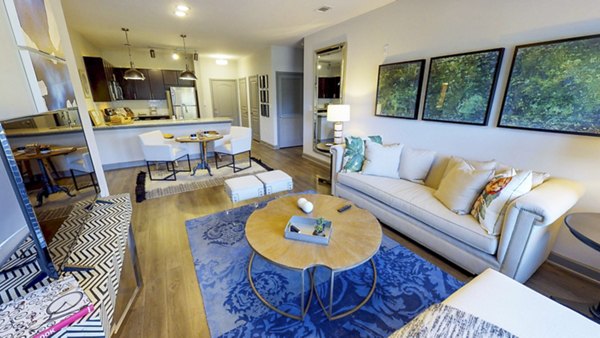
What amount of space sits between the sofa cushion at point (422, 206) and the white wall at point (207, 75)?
649cm

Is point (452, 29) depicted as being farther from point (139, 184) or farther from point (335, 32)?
point (139, 184)

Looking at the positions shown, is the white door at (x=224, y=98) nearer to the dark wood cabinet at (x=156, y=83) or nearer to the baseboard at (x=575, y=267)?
the dark wood cabinet at (x=156, y=83)

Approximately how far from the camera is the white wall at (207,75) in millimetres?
7676

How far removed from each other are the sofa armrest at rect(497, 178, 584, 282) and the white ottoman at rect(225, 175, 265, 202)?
7.51ft

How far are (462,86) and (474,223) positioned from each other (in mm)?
1493

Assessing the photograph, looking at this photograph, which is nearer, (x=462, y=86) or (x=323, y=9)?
(x=462, y=86)

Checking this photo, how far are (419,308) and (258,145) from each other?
5959mm

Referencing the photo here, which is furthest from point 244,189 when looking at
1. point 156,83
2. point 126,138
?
point 156,83

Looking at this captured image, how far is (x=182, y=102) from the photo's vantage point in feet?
24.2

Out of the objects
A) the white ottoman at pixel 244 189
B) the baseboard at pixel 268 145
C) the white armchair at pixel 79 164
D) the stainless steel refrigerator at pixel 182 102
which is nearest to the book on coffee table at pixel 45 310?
the white armchair at pixel 79 164

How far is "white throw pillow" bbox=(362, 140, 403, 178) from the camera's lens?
116 inches

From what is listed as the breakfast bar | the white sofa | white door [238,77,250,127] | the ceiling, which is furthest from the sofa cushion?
white door [238,77,250,127]

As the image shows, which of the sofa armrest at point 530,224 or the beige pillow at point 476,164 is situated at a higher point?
the beige pillow at point 476,164

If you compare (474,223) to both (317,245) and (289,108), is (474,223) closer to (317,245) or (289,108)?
(317,245)
